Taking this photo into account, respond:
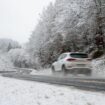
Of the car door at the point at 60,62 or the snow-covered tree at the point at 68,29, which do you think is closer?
the car door at the point at 60,62

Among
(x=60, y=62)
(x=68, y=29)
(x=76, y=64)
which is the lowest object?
(x=76, y=64)

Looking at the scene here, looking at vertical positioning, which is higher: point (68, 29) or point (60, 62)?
point (68, 29)

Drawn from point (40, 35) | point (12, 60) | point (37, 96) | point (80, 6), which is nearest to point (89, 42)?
point (80, 6)

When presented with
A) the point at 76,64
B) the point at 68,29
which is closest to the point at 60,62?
the point at 76,64

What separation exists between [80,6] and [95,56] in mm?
6131

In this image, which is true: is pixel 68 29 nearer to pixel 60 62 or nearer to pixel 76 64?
pixel 60 62

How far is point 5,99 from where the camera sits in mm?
11766

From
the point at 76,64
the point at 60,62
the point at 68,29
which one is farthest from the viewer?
the point at 68,29

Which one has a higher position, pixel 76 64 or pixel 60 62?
pixel 60 62

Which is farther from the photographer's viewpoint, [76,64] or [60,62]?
[60,62]

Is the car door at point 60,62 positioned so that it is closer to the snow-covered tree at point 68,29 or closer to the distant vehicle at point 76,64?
the distant vehicle at point 76,64

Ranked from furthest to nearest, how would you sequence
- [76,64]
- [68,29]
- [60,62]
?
[68,29] → [60,62] → [76,64]

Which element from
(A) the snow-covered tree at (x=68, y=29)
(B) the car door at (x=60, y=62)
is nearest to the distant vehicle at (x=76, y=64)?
(B) the car door at (x=60, y=62)

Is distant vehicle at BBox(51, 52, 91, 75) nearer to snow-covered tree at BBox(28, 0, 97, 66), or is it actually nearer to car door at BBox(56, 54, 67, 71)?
car door at BBox(56, 54, 67, 71)
